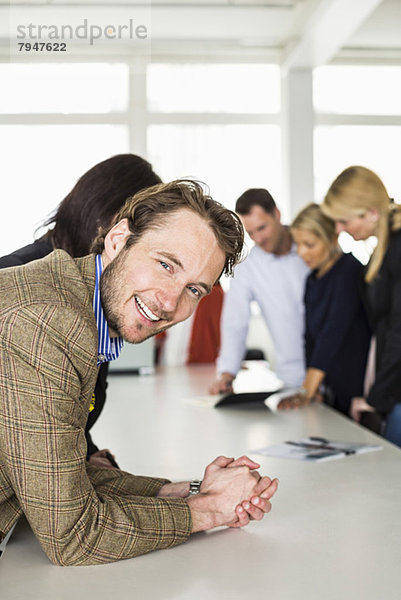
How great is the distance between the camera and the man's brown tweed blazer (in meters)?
1.15

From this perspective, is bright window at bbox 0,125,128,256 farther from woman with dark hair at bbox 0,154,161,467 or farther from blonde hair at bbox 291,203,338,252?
woman with dark hair at bbox 0,154,161,467

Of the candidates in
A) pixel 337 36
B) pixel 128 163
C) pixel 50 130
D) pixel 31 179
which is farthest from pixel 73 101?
pixel 128 163

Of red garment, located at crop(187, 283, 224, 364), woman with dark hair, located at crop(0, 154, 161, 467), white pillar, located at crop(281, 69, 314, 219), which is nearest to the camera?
woman with dark hair, located at crop(0, 154, 161, 467)

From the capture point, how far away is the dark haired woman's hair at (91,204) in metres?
1.91

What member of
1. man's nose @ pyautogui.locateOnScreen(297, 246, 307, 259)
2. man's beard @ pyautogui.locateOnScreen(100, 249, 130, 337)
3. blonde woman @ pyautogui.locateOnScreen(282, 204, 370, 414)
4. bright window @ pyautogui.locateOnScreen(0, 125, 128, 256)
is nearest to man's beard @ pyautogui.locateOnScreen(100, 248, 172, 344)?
man's beard @ pyautogui.locateOnScreen(100, 249, 130, 337)

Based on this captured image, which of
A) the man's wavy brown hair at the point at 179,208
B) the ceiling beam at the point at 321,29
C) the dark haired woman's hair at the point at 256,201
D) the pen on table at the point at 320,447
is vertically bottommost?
the pen on table at the point at 320,447

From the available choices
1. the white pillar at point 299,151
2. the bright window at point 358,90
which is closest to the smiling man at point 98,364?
the white pillar at point 299,151

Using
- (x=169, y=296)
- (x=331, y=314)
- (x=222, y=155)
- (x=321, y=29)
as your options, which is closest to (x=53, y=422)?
(x=169, y=296)

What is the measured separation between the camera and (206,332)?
16.1 ft

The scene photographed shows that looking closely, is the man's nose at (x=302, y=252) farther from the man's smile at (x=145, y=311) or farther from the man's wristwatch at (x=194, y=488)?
the man's smile at (x=145, y=311)

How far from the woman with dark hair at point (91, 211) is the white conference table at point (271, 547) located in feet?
1.49

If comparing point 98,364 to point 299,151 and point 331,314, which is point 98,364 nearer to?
point 331,314

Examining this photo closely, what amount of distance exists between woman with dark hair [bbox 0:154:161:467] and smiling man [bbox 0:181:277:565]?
11.8 inches

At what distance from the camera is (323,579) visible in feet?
3.92
